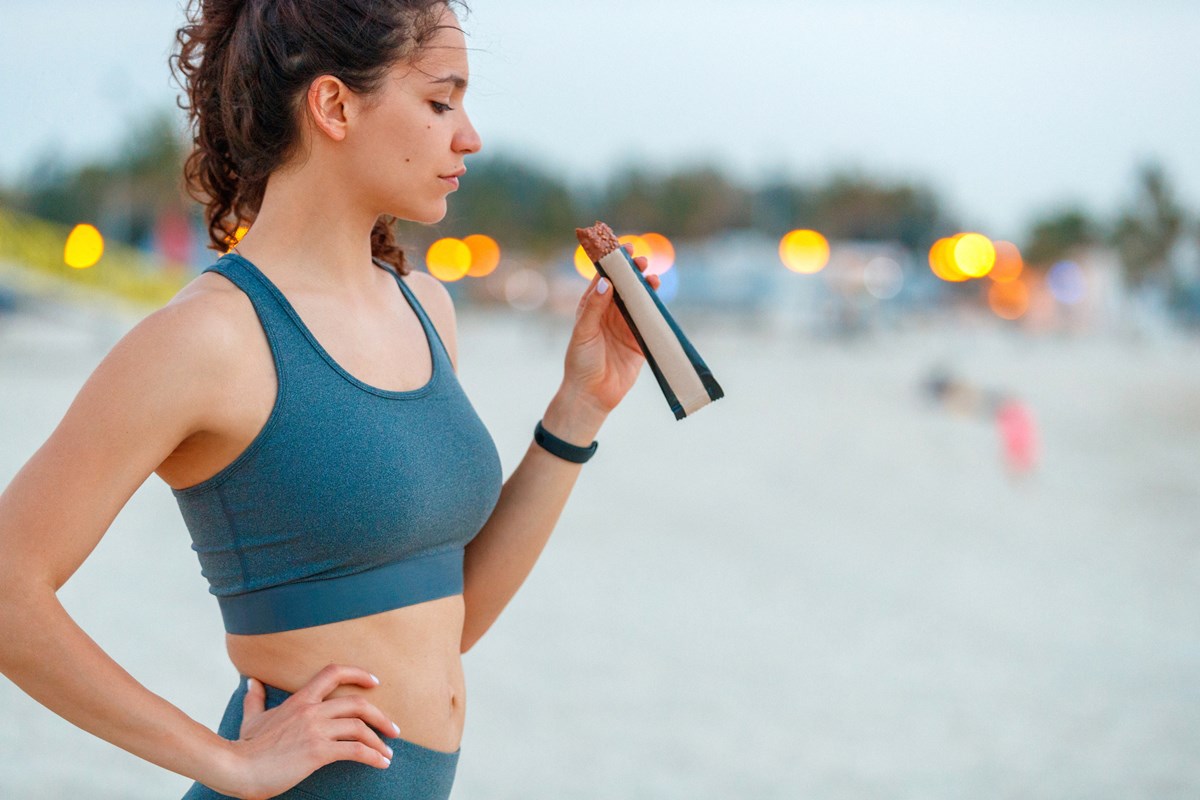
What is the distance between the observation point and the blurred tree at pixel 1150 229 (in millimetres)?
49281

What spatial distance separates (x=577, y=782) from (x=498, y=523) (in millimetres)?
3232

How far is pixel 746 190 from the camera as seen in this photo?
7156 cm

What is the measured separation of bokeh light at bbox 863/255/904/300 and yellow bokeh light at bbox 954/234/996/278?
20.4ft

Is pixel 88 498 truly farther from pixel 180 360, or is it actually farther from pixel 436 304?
pixel 436 304

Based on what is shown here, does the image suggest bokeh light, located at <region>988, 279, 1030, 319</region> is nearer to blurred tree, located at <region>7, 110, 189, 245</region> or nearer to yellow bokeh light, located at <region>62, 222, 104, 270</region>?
blurred tree, located at <region>7, 110, 189, 245</region>

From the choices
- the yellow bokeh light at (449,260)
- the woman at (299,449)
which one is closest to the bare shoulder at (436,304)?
the woman at (299,449)

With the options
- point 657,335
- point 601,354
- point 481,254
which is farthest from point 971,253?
point 657,335

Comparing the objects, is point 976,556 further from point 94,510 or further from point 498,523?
point 94,510

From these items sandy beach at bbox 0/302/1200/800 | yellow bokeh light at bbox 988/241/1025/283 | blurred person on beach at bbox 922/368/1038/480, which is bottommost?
sandy beach at bbox 0/302/1200/800

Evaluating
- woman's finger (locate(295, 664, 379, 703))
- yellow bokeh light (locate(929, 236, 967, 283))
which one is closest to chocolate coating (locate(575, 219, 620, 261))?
woman's finger (locate(295, 664, 379, 703))

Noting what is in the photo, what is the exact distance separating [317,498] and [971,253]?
35.8m

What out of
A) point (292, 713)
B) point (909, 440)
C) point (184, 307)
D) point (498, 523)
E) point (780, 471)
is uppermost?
point (909, 440)

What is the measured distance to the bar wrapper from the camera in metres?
1.57

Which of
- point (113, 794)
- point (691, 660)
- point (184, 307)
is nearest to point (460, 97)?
point (184, 307)
